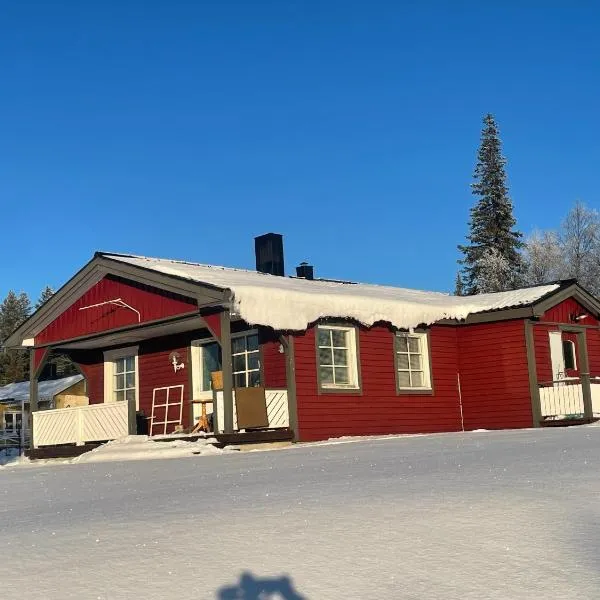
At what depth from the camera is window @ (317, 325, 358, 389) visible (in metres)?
16.2

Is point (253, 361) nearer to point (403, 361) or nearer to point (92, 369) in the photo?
point (403, 361)

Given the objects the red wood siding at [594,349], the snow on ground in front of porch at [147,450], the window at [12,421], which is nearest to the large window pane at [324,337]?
the snow on ground in front of porch at [147,450]

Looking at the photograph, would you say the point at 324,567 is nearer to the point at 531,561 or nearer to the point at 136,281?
the point at 531,561

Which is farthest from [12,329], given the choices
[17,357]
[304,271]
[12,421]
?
[304,271]

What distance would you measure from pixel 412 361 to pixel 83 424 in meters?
7.43

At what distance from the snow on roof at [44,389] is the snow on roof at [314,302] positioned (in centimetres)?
1905

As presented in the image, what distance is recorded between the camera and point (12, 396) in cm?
3694

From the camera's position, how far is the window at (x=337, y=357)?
16.2 m

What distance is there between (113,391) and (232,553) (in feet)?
55.2

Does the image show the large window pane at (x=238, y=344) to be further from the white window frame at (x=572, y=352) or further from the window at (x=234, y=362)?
the white window frame at (x=572, y=352)

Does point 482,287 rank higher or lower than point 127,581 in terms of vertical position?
higher

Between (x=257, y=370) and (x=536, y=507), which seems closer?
(x=536, y=507)

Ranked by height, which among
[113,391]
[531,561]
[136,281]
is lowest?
[531,561]

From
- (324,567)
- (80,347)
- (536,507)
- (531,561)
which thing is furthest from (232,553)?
(80,347)
